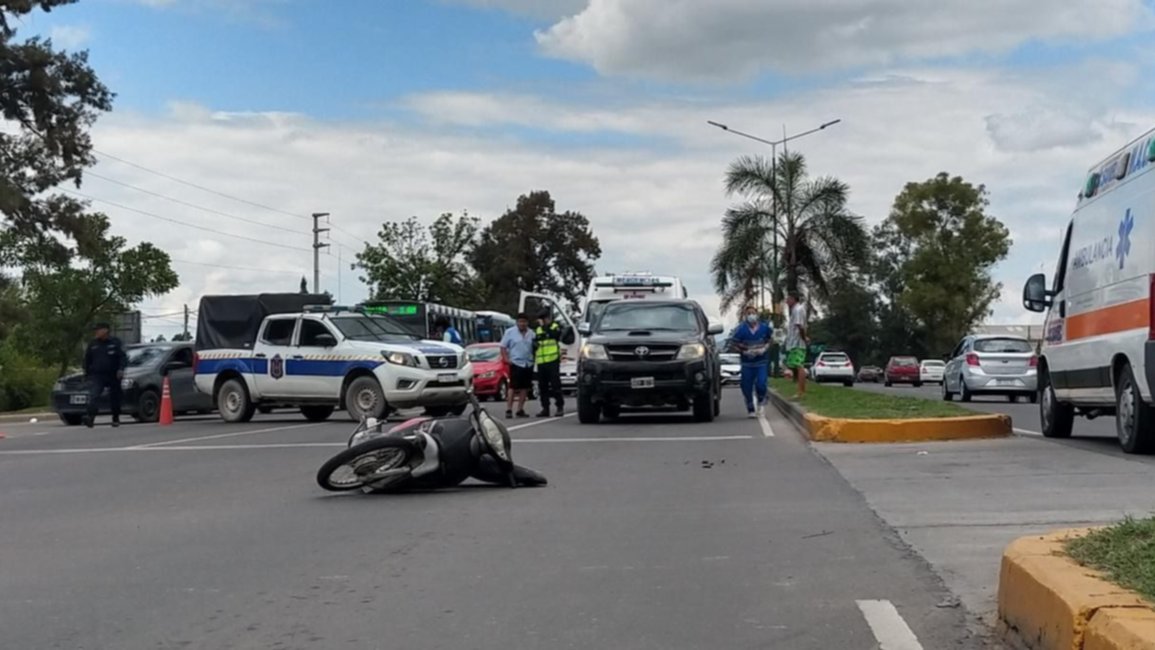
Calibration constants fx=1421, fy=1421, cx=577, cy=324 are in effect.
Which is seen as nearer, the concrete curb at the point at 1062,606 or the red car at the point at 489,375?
the concrete curb at the point at 1062,606

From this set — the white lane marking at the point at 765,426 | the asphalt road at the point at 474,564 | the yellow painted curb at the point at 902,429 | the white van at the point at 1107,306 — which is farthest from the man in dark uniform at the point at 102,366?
the white van at the point at 1107,306

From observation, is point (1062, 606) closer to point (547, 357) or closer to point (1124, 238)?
point (1124, 238)

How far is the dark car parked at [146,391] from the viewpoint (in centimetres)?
2636

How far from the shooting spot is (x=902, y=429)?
15.0 meters

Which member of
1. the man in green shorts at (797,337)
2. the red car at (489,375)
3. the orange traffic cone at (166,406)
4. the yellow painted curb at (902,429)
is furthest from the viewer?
the red car at (489,375)

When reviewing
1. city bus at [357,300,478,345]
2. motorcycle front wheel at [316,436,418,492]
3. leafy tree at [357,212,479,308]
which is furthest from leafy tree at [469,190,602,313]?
motorcycle front wheel at [316,436,418,492]

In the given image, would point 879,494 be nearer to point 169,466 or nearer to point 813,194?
point 169,466

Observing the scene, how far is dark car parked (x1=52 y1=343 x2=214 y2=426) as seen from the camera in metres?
26.4

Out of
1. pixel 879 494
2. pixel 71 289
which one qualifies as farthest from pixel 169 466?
pixel 71 289

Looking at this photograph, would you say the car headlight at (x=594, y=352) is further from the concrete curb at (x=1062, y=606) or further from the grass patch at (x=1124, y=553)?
the concrete curb at (x=1062, y=606)

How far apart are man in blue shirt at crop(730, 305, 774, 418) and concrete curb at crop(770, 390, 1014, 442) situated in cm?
541

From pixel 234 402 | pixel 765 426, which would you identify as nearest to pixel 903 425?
pixel 765 426

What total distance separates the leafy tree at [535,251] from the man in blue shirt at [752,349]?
6437 centimetres

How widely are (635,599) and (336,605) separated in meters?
1.42
